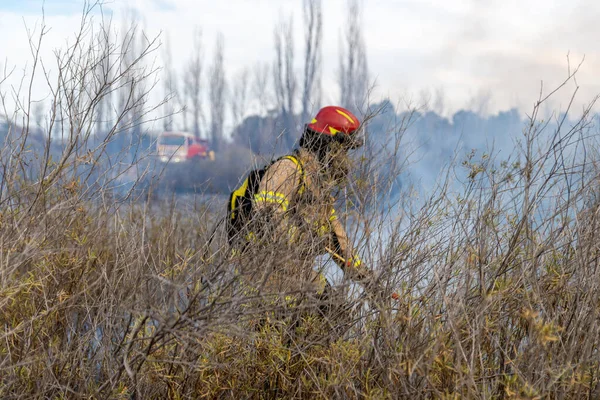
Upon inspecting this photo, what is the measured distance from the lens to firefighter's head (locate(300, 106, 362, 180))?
4.18 m

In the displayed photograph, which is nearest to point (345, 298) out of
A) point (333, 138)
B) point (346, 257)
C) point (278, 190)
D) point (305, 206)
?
point (346, 257)

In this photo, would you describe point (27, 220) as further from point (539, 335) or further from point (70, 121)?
point (539, 335)

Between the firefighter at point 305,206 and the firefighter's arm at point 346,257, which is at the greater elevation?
the firefighter at point 305,206

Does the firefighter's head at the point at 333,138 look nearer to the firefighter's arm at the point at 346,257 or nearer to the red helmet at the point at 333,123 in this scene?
the red helmet at the point at 333,123

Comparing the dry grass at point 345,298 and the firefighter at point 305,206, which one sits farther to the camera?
the firefighter at point 305,206

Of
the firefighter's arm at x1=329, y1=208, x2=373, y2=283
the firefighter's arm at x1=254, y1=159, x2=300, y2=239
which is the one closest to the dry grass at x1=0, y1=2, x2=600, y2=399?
the firefighter's arm at x1=329, y1=208, x2=373, y2=283

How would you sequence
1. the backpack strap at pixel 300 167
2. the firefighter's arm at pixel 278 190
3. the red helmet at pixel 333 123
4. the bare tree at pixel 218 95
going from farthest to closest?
the bare tree at pixel 218 95
the red helmet at pixel 333 123
the backpack strap at pixel 300 167
the firefighter's arm at pixel 278 190

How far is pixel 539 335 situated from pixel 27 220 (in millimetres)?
2622

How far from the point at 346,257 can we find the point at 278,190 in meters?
0.53

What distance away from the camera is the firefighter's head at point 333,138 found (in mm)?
4180

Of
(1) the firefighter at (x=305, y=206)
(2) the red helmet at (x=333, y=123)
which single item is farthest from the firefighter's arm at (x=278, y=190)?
(2) the red helmet at (x=333, y=123)

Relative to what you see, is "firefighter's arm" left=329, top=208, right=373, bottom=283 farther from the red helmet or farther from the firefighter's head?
the red helmet

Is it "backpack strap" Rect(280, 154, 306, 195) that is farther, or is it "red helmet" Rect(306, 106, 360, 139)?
"red helmet" Rect(306, 106, 360, 139)

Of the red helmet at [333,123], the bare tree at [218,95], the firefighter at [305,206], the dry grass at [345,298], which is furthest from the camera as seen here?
the bare tree at [218,95]
